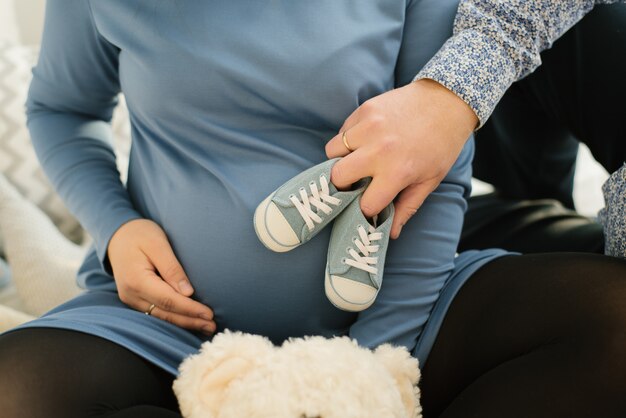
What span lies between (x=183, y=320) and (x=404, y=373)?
11.9 inches

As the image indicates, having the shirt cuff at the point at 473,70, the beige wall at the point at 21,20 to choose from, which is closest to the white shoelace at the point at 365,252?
the shirt cuff at the point at 473,70

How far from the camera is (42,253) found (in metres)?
1.18

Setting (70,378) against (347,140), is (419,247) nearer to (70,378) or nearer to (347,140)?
(347,140)

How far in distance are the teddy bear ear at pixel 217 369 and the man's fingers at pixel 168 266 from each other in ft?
0.61

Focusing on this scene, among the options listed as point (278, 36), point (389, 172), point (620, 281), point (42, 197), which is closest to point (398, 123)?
point (389, 172)

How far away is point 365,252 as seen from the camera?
0.71 metres

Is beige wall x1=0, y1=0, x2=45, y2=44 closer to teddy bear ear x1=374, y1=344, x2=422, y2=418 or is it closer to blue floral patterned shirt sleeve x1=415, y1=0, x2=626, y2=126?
blue floral patterned shirt sleeve x1=415, y1=0, x2=626, y2=126

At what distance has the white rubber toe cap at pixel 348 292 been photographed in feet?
2.31

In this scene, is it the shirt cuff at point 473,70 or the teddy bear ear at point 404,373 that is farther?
the shirt cuff at point 473,70

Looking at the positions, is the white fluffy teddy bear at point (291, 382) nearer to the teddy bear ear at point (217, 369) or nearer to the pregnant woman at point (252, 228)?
the teddy bear ear at point (217, 369)

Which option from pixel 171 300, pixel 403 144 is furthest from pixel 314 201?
pixel 171 300

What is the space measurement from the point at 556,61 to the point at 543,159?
24 cm

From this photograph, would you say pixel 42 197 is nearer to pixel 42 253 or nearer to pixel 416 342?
pixel 42 253

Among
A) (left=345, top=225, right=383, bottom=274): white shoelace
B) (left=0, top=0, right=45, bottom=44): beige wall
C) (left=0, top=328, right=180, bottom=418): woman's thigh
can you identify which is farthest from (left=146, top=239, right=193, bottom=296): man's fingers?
(left=0, top=0, right=45, bottom=44): beige wall
